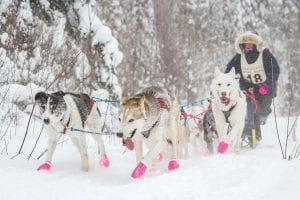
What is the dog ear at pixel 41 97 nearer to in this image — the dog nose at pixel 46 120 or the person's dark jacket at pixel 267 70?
the dog nose at pixel 46 120

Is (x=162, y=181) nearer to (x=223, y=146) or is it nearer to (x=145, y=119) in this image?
(x=145, y=119)

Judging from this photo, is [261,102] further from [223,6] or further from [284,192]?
[223,6]

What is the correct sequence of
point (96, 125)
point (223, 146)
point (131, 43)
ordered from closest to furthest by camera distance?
point (223, 146), point (96, 125), point (131, 43)

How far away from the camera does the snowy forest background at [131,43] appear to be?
24.6 ft

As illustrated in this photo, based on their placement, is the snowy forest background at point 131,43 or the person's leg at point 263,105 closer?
the person's leg at point 263,105

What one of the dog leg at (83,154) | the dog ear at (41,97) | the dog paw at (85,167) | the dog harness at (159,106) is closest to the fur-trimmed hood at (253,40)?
the dog harness at (159,106)

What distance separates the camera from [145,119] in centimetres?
413

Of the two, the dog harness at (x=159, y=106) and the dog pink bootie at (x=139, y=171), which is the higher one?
the dog harness at (x=159, y=106)

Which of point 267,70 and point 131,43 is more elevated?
point 131,43

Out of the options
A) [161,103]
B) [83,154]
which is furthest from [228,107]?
[83,154]

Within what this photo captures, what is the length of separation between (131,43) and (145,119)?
1860cm

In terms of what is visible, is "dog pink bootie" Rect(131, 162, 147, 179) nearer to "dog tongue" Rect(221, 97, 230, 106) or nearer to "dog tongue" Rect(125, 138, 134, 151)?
"dog tongue" Rect(125, 138, 134, 151)

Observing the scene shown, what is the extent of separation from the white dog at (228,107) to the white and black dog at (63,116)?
4.52 ft

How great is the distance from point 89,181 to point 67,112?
0.81m
